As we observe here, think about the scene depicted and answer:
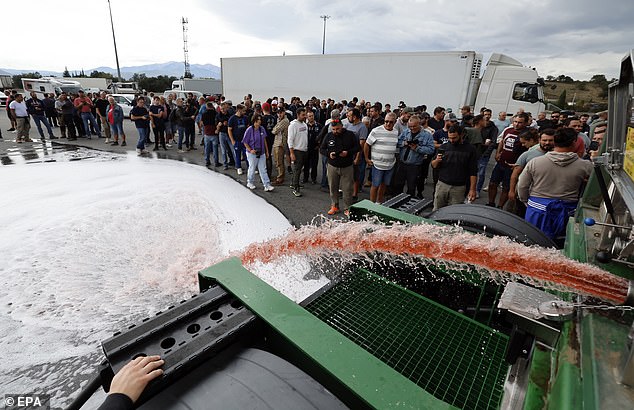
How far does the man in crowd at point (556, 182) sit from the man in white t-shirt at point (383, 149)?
2196mm

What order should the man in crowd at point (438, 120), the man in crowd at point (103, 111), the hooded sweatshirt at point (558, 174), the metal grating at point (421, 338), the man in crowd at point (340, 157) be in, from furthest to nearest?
the man in crowd at point (103, 111) < the man in crowd at point (438, 120) < the man in crowd at point (340, 157) < the hooded sweatshirt at point (558, 174) < the metal grating at point (421, 338)

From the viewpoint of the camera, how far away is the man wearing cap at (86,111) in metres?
11.9

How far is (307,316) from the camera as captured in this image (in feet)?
5.34

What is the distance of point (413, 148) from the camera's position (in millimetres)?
5770

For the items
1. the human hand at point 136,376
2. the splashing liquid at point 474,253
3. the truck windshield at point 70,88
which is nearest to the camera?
the human hand at point 136,376

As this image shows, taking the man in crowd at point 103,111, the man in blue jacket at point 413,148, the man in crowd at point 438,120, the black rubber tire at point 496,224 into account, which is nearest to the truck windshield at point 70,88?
the man in crowd at point 103,111

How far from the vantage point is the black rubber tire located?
258cm

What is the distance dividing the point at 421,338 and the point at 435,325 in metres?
0.18

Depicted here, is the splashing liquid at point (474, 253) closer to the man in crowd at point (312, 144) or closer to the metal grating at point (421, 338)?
the metal grating at point (421, 338)

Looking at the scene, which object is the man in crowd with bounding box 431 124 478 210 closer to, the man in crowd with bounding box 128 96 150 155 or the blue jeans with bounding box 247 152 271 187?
the blue jeans with bounding box 247 152 271 187

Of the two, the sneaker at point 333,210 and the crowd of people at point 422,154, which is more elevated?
the crowd of people at point 422,154

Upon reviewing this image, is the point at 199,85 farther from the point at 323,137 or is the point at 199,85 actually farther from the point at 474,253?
the point at 474,253

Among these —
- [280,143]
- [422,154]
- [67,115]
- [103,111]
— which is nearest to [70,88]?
[67,115]

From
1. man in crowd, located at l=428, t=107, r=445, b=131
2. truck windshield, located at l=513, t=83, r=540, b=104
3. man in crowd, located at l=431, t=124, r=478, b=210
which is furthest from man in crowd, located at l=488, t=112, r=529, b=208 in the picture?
truck windshield, located at l=513, t=83, r=540, b=104
